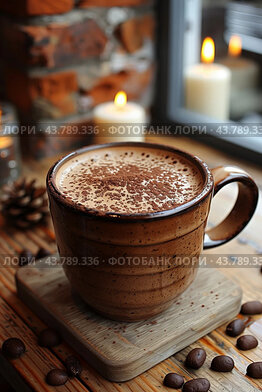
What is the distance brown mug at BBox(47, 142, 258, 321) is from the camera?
0.54 metres

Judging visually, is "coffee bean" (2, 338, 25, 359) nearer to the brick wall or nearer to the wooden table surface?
the wooden table surface

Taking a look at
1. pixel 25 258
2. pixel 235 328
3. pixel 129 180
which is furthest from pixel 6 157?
pixel 235 328

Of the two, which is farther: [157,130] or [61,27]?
[157,130]

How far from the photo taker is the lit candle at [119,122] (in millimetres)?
1101

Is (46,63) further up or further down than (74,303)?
further up

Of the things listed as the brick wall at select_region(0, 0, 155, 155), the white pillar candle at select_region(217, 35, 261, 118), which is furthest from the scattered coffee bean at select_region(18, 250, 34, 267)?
the white pillar candle at select_region(217, 35, 261, 118)

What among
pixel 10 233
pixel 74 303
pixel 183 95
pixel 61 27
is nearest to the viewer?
pixel 74 303

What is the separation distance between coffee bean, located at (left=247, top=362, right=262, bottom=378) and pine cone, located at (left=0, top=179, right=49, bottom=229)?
1.49ft

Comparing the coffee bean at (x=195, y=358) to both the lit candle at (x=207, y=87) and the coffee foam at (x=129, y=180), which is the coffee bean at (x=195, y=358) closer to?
the coffee foam at (x=129, y=180)

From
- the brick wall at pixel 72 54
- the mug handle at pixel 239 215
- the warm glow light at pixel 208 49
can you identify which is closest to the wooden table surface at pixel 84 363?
the mug handle at pixel 239 215

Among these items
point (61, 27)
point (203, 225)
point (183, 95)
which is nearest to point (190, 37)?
point (183, 95)

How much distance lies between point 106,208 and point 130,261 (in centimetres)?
6

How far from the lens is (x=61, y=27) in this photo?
1.08 metres

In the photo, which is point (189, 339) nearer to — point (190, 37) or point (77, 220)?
point (77, 220)
